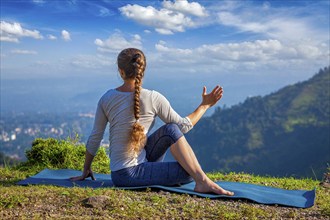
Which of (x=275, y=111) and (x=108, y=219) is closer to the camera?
(x=108, y=219)

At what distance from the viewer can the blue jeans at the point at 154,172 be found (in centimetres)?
677

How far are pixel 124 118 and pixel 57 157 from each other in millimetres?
4284

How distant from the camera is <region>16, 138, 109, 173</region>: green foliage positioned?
10.1 metres

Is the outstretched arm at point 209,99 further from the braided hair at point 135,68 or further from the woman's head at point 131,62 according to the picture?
the woman's head at point 131,62

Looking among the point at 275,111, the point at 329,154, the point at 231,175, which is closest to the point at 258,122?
the point at 275,111

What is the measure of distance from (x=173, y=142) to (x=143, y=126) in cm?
50

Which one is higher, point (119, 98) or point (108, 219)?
point (119, 98)

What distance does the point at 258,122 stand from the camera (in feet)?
641

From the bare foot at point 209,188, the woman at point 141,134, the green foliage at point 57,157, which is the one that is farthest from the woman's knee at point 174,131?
the green foliage at point 57,157

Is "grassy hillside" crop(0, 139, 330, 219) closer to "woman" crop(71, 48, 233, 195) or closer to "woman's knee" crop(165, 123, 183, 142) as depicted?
"woman" crop(71, 48, 233, 195)

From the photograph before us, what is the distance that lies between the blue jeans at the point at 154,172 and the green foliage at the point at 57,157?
10.8 ft

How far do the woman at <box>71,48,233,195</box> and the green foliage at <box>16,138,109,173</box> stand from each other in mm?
3296

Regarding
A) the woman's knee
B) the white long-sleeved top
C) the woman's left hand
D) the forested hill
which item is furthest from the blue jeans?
the forested hill

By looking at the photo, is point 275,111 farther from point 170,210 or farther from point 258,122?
point 170,210
